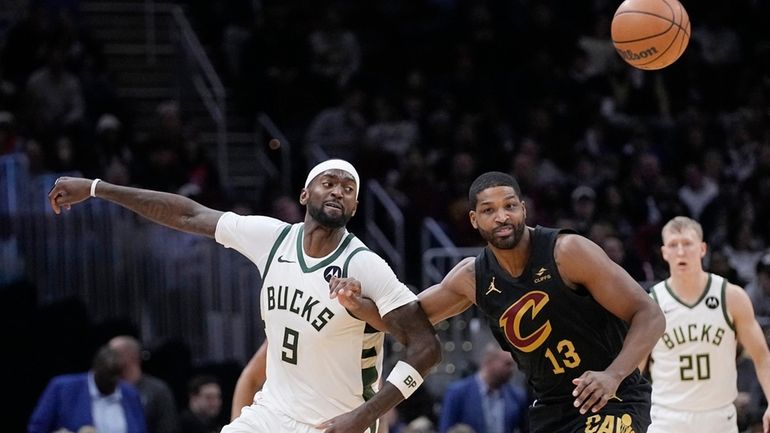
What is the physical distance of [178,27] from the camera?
1884 cm

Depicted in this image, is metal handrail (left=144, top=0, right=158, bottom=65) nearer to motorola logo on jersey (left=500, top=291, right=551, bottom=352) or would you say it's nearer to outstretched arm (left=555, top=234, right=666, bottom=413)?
motorola logo on jersey (left=500, top=291, right=551, bottom=352)

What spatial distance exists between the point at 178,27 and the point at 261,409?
469 inches

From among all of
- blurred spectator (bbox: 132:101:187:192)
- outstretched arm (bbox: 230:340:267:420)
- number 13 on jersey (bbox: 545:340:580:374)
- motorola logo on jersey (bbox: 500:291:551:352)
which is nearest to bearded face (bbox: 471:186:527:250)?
motorola logo on jersey (bbox: 500:291:551:352)

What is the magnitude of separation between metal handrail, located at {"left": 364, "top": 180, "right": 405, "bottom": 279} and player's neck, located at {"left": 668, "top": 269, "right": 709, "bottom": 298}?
211 inches

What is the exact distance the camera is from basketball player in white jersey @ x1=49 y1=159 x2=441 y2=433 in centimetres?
760

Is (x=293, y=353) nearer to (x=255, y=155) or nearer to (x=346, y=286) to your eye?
(x=346, y=286)

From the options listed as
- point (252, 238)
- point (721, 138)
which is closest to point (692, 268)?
point (252, 238)

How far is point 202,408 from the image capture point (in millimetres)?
12414

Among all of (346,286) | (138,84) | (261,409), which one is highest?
(138,84)

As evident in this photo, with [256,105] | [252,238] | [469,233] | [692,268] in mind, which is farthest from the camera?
[256,105]

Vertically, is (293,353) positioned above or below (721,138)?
below

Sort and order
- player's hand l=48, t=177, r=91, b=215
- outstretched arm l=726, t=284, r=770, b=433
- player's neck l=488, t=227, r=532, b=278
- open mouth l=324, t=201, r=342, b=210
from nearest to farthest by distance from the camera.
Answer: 1. player's neck l=488, t=227, r=532, b=278
2. open mouth l=324, t=201, r=342, b=210
3. player's hand l=48, t=177, r=91, b=215
4. outstretched arm l=726, t=284, r=770, b=433

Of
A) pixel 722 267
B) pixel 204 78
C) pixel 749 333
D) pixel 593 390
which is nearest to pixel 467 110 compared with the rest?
pixel 204 78

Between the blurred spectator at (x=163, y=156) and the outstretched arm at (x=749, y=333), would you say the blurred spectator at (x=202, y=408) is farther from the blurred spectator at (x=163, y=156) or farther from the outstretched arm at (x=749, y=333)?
the outstretched arm at (x=749, y=333)
